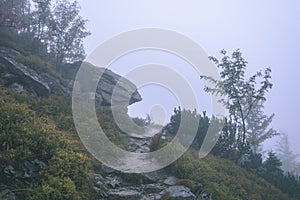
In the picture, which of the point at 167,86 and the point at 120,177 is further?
the point at 167,86

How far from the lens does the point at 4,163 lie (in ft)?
26.2

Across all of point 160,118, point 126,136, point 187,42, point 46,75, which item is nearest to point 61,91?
point 46,75

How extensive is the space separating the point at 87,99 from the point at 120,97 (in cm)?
471

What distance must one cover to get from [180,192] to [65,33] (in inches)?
782

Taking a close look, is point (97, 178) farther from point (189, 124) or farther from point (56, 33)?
point (56, 33)

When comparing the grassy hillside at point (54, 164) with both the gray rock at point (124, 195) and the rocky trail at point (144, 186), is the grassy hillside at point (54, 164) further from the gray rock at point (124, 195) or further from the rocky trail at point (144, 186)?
the gray rock at point (124, 195)

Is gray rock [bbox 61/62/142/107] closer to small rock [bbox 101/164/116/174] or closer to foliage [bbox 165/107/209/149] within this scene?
foliage [bbox 165/107/209/149]

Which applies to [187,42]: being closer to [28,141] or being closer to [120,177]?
[120,177]

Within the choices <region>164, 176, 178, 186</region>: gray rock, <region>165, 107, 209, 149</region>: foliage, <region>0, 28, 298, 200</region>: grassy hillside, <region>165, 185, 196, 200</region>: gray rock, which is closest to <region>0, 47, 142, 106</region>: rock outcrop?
<region>0, 28, 298, 200</region>: grassy hillside

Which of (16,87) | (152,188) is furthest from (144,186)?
(16,87)

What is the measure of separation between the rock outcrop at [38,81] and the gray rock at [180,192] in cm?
977

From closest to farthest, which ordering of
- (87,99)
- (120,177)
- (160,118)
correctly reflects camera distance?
(120,177)
(87,99)
(160,118)

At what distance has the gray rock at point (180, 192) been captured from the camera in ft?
30.8

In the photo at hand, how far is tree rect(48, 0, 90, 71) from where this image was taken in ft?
80.4
